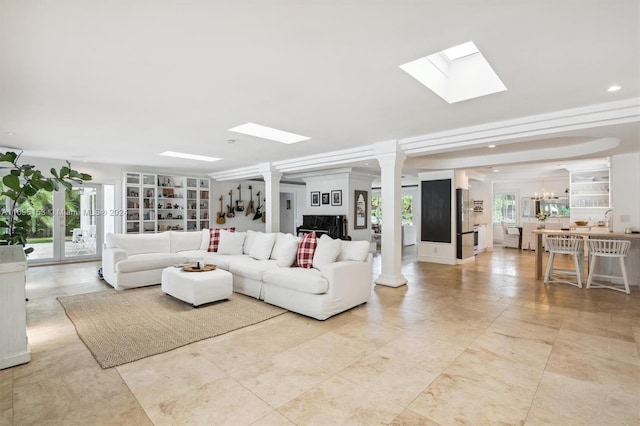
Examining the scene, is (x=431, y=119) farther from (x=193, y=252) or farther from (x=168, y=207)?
(x=168, y=207)

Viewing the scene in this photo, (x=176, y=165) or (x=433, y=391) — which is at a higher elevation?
(x=176, y=165)

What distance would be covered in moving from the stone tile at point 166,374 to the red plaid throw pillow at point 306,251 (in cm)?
189

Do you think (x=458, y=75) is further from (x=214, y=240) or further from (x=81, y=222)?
(x=81, y=222)

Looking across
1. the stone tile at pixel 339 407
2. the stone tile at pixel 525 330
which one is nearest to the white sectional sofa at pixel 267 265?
the stone tile at pixel 339 407

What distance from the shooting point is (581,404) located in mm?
2041

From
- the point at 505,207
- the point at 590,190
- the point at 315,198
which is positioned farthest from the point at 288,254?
the point at 505,207

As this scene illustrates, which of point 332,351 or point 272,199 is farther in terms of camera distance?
point 272,199

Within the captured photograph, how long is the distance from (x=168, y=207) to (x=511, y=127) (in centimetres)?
824

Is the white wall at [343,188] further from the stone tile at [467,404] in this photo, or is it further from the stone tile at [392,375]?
the stone tile at [467,404]

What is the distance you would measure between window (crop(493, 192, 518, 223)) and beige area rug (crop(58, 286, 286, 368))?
10.2 m

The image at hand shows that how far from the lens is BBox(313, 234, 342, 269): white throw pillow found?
4184 mm

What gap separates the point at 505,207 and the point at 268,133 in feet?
32.1

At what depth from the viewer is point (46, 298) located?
444cm

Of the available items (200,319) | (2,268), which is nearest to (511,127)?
(200,319)
